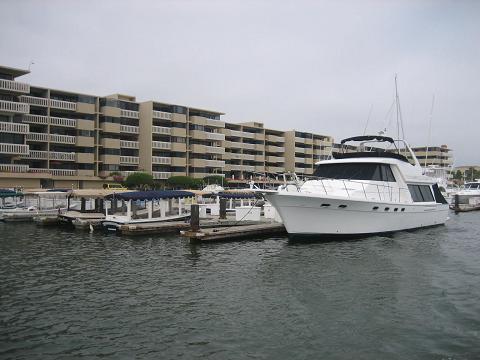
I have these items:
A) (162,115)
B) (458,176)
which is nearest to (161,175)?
(162,115)

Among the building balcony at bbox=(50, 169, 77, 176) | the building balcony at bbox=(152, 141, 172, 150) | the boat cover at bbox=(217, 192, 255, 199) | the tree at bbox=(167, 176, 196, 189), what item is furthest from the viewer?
the building balcony at bbox=(152, 141, 172, 150)

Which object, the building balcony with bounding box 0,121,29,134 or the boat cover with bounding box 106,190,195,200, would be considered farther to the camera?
the building balcony with bounding box 0,121,29,134

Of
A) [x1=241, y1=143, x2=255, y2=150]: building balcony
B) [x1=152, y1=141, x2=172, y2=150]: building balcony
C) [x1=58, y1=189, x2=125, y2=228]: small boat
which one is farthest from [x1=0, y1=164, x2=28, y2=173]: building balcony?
[x1=241, y1=143, x2=255, y2=150]: building balcony

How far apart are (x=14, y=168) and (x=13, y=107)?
24.1 ft

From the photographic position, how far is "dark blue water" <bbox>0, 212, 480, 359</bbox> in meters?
9.77

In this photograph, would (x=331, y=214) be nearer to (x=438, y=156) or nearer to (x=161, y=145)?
(x=161, y=145)

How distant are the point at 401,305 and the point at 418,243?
1311 cm

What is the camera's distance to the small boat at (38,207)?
38.6 metres

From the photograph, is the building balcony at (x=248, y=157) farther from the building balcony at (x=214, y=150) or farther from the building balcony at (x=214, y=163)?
the building balcony at (x=214, y=163)

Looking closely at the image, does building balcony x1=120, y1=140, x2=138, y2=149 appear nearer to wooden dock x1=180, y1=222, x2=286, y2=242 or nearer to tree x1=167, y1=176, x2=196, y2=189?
tree x1=167, y1=176, x2=196, y2=189

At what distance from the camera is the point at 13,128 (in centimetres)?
5094

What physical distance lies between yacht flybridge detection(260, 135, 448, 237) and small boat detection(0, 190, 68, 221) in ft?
74.0

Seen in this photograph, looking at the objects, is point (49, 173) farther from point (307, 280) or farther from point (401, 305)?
point (401, 305)

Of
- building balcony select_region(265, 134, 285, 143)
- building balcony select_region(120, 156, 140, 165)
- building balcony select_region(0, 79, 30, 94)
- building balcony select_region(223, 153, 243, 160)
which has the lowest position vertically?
building balcony select_region(120, 156, 140, 165)
